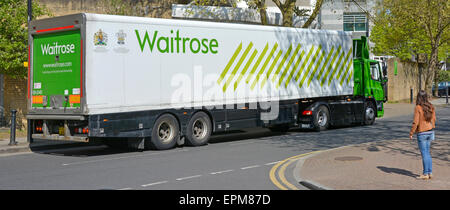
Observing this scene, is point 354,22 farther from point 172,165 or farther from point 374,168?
point 374,168

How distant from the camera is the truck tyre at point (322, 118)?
20.8m

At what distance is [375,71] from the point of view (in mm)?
23875

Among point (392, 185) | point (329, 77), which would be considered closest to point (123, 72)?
point (392, 185)

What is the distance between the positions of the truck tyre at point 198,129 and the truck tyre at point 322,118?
17.7 feet

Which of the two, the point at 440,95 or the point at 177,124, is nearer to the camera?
the point at 177,124

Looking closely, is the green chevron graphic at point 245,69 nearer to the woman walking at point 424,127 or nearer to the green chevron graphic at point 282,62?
the green chevron graphic at point 282,62

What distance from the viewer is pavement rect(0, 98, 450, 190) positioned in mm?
9422

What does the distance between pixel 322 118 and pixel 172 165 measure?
9.94 m

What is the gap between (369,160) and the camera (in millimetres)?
12344

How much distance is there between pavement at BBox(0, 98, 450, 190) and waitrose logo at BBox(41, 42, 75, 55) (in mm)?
2844

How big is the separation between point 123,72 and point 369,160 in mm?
6399
